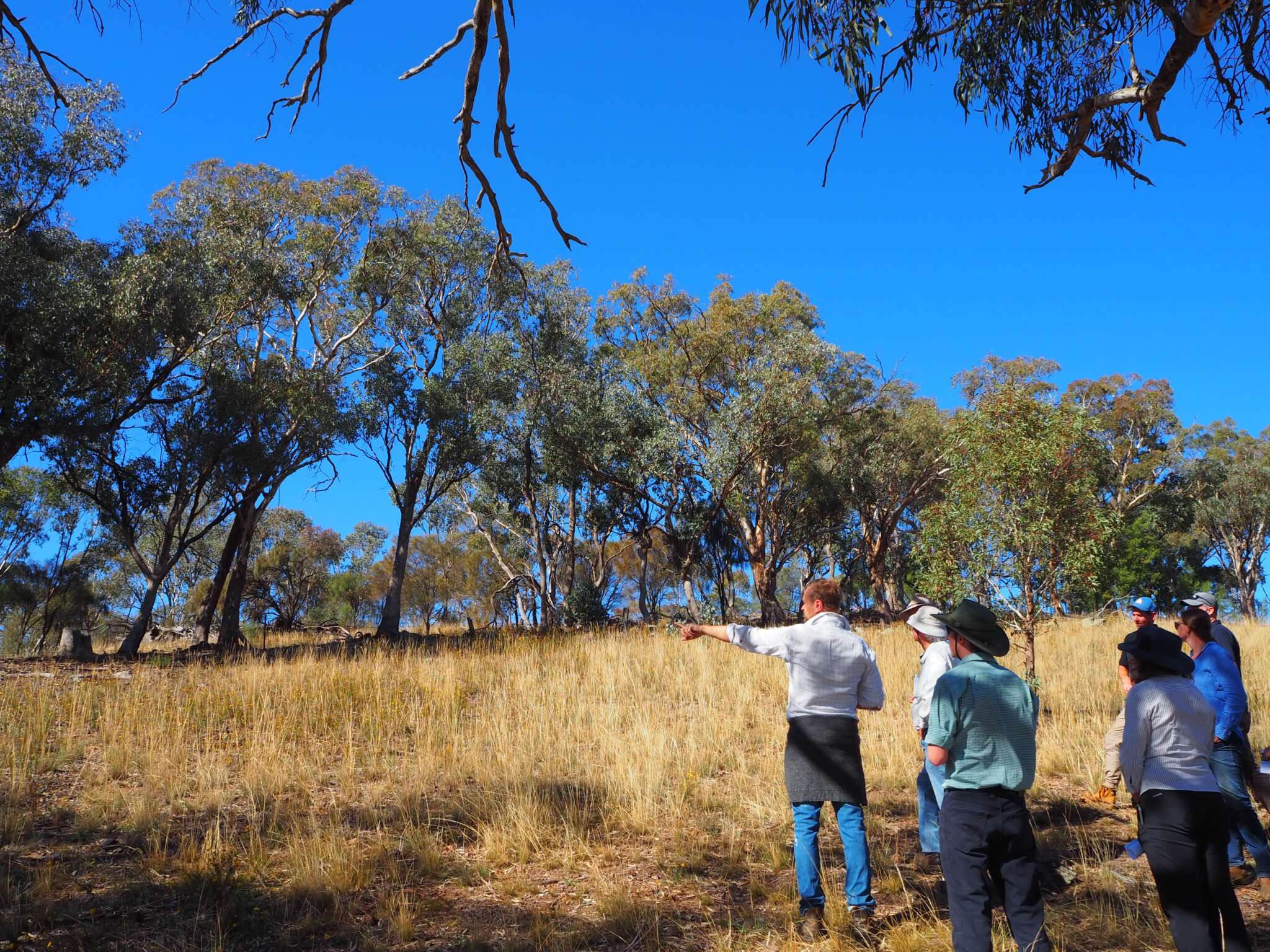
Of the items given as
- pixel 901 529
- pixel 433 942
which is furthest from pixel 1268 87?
pixel 901 529

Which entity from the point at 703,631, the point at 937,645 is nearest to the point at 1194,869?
the point at 937,645

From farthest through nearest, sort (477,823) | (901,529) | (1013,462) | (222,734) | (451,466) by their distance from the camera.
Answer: (901,529) → (451,466) → (1013,462) → (222,734) → (477,823)

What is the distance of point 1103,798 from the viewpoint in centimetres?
739

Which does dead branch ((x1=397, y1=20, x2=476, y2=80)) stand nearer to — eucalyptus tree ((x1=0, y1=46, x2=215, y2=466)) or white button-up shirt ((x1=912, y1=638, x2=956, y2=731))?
white button-up shirt ((x1=912, y1=638, x2=956, y2=731))

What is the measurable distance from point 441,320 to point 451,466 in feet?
15.0

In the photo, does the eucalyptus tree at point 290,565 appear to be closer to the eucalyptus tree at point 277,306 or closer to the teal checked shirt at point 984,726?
the eucalyptus tree at point 277,306

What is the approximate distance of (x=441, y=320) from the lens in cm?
2523

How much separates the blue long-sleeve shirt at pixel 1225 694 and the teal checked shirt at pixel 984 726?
87.4 inches

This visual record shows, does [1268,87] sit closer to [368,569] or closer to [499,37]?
[499,37]

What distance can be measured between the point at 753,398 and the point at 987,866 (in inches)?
766

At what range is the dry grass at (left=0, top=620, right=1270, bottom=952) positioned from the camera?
4.95 metres

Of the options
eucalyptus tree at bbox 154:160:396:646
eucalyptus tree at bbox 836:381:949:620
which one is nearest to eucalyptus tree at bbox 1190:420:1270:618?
eucalyptus tree at bbox 836:381:949:620

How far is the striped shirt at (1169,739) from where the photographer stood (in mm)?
3766

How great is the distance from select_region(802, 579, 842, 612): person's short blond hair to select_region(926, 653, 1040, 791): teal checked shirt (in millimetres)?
1122
